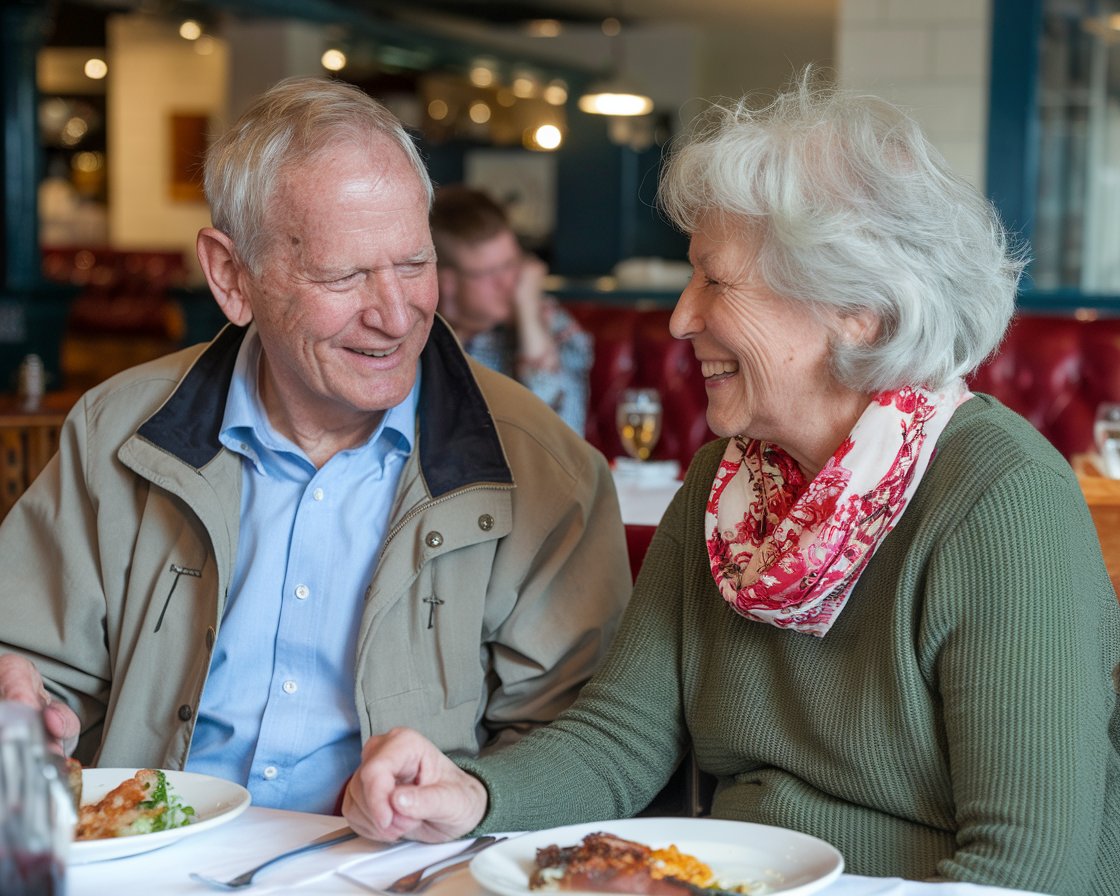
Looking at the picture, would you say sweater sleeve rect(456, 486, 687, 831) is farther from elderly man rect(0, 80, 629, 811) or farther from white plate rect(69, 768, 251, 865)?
white plate rect(69, 768, 251, 865)

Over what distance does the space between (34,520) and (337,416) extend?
0.42 metres

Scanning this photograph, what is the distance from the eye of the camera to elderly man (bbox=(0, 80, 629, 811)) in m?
1.72

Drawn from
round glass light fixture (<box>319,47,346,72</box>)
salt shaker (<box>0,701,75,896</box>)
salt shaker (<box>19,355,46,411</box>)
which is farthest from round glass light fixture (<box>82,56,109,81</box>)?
salt shaker (<box>0,701,75,896</box>)

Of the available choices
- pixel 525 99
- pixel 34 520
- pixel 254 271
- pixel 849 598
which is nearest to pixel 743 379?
pixel 849 598

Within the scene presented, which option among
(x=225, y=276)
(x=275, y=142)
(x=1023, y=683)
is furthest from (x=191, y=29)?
(x=1023, y=683)

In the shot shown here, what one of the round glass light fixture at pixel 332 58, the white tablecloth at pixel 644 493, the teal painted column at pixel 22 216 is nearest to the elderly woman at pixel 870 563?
the white tablecloth at pixel 644 493

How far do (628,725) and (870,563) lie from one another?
1.15 feet

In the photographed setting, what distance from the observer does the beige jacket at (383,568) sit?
5.61 ft

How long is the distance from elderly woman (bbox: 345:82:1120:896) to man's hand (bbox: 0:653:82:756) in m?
0.40

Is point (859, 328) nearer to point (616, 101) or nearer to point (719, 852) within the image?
point (719, 852)

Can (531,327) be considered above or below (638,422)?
above

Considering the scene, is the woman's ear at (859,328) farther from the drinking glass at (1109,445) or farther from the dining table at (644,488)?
the drinking glass at (1109,445)

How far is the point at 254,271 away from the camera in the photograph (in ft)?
5.96

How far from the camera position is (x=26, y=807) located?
2.52 feet
